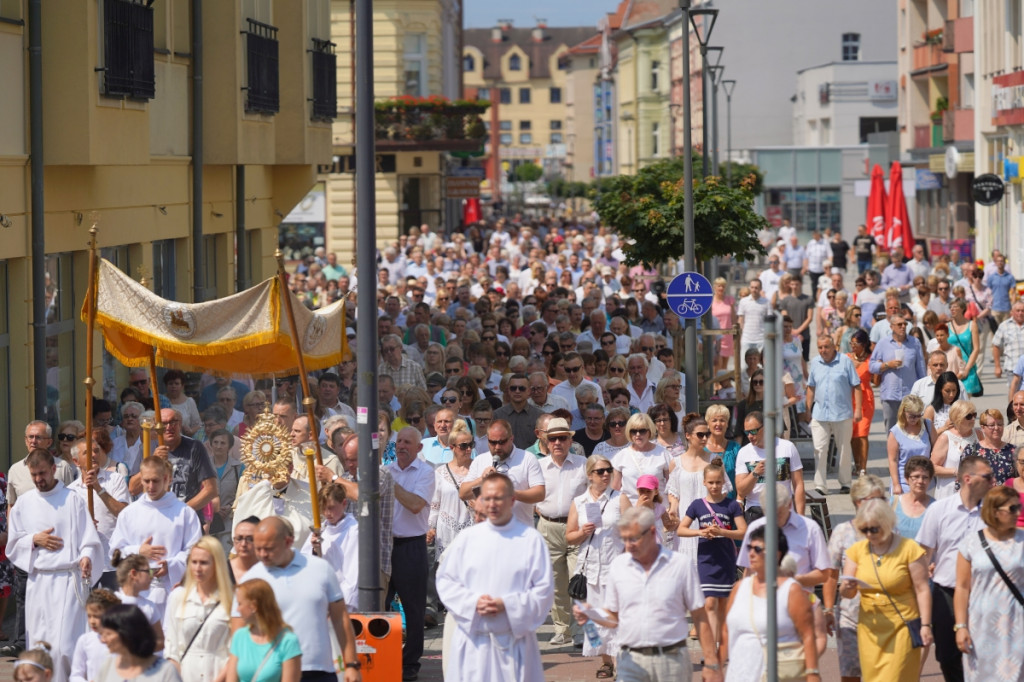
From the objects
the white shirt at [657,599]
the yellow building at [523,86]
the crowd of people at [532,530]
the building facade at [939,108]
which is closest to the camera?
the crowd of people at [532,530]

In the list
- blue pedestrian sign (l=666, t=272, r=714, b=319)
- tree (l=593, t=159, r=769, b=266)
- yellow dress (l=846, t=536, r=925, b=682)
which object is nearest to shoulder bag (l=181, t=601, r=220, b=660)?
yellow dress (l=846, t=536, r=925, b=682)

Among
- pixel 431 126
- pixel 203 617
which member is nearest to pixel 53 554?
pixel 203 617

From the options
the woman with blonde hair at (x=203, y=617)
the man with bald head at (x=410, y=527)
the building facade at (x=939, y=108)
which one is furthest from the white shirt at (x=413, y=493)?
the building facade at (x=939, y=108)

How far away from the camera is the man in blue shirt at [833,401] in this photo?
693 inches

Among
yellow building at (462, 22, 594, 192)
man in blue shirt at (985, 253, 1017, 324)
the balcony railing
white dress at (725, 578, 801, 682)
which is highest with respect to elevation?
yellow building at (462, 22, 594, 192)

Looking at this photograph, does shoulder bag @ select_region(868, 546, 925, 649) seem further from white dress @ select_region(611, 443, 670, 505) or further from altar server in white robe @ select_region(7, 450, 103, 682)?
altar server in white robe @ select_region(7, 450, 103, 682)

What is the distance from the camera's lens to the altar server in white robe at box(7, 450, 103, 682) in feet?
35.1

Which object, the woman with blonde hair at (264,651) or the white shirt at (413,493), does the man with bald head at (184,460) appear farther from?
the woman with blonde hair at (264,651)

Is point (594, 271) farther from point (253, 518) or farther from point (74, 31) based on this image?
point (253, 518)

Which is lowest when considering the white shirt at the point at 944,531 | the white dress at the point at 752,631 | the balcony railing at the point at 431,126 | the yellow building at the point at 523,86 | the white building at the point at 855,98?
the white dress at the point at 752,631

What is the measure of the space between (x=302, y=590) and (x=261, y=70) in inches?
523

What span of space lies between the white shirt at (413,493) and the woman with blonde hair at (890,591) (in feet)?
10.4

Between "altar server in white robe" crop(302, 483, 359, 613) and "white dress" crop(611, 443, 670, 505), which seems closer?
"altar server in white robe" crop(302, 483, 359, 613)

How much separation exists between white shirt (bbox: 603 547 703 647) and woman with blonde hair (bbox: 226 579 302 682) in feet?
5.60
